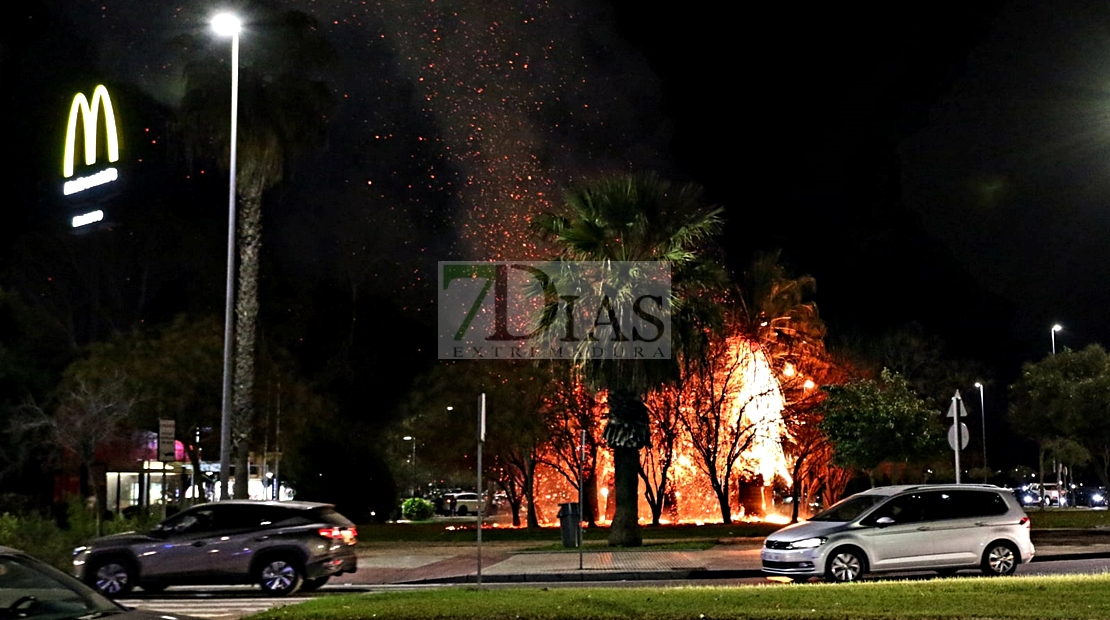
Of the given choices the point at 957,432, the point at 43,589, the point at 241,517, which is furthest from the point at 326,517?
the point at 43,589

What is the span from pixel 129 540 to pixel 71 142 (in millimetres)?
31262

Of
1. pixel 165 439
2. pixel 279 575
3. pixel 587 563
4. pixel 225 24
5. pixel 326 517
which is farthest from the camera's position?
pixel 225 24

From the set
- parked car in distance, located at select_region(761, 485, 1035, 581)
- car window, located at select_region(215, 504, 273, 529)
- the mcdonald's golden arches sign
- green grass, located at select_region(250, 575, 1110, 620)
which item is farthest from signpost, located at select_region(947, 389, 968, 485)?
the mcdonald's golden arches sign

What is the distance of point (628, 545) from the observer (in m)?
29.0

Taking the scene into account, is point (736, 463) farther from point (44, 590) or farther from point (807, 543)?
point (44, 590)

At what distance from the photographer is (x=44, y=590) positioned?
6.88 meters

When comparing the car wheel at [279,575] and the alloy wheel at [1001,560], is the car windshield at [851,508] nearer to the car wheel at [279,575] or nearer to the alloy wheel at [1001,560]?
the alloy wheel at [1001,560]

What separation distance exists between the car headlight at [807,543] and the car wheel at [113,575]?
1031 cm

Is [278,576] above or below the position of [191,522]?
below

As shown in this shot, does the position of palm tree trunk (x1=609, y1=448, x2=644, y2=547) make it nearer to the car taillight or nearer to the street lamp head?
the car taillight

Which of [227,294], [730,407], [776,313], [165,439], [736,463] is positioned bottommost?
[736,463]

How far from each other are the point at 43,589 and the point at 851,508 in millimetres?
14864

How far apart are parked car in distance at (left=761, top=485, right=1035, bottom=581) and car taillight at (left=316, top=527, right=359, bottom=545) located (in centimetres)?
667

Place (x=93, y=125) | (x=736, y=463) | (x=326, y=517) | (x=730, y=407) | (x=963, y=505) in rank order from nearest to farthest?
1. (x=963, y=505)
2. (x=326, y=517)
3. (x=730, y=407)
4. (x=736, y=463)
5. (x=93, y=125)
